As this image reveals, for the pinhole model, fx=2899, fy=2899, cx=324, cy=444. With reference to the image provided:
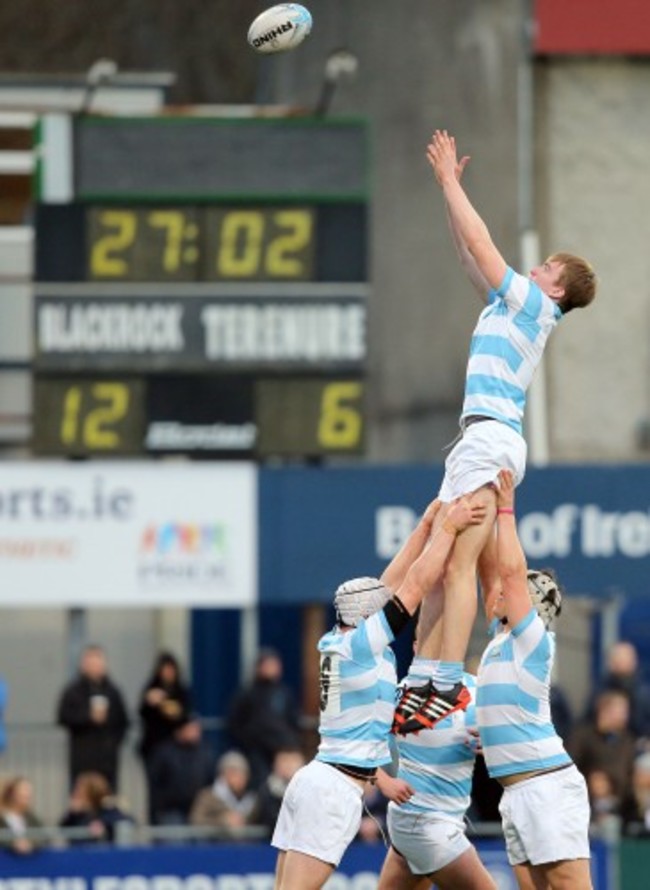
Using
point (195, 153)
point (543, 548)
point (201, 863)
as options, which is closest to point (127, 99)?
point (195, 153)

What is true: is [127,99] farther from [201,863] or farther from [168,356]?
[201,863]

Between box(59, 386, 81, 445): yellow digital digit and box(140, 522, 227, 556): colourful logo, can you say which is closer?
box(59, 386, 81, 445): yellow digital digit

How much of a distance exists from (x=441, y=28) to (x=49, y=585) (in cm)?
761

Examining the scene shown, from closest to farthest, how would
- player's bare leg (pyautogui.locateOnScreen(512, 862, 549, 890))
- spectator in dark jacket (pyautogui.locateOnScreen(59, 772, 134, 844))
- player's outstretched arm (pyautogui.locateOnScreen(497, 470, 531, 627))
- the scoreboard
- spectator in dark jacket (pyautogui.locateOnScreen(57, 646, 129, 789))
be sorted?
player's outstretched arm (pyautogui.locateOnScreen(497, 470, 531, 627))
player's bare leg (pyautogui.locateOnScreen(512, 862, 549, 890))
spectator in dark jacket (pyautogui.locateOnScreen(59, 772, 134, 844))
spectator in dark jacket (pyautogui.locateOnScreen(57, 646, 129, 789))
the scoreboard

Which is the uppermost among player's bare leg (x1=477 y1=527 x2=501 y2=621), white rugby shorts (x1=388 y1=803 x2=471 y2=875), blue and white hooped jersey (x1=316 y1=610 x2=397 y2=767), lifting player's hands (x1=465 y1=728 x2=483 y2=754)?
player's bare leg (x1=477 y1=527 x2=501 y2=621)

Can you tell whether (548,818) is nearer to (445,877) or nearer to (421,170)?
(445,877)

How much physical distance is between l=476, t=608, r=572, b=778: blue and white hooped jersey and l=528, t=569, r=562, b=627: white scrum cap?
0.47 ft

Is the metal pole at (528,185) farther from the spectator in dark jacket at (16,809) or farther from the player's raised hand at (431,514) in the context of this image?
the player's raised hand at (431,514)

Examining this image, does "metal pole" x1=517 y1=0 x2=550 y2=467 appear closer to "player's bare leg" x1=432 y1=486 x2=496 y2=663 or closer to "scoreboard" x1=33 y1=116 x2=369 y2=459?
"scoreboard" x1=33 y1=116 x2=369 y2=459

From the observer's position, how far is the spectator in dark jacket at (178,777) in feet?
65.7

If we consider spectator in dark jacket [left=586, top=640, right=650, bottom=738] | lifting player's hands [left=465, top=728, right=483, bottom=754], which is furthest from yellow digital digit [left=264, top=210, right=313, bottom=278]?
lifting player's hands [left=465, top=728, right=483, bottom=754]

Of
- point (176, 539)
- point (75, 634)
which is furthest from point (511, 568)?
point (75, 634)

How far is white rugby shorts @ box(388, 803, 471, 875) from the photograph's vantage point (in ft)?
42.3

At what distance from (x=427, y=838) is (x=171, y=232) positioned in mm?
9075
